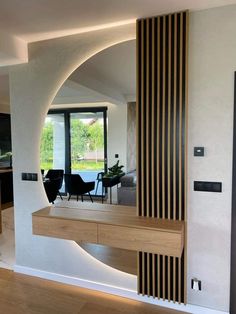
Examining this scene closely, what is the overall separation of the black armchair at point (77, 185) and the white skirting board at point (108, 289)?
901mm

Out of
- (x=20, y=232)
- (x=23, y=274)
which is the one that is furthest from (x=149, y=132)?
(x=23, y=274)

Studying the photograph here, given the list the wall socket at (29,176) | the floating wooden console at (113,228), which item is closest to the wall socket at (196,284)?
the floating wooden console at (113,228)

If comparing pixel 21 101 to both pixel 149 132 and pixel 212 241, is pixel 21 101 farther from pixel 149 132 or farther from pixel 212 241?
pixel 212 241

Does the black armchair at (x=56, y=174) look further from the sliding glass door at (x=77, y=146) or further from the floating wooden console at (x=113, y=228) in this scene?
the floating wooden console at (x=113, y=228)

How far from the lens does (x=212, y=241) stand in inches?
87.3

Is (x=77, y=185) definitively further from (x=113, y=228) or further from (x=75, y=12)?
(x=75, y=12)

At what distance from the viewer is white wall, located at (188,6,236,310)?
2084mm

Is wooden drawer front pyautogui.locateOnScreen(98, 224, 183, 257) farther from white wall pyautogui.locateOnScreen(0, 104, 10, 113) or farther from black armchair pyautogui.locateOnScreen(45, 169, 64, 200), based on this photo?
white wall pyautogui.locateOnScreen(0, 104, 10, 113)

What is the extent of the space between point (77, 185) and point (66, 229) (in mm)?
888

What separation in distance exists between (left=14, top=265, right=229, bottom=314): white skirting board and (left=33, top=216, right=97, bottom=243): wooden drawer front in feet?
2.15

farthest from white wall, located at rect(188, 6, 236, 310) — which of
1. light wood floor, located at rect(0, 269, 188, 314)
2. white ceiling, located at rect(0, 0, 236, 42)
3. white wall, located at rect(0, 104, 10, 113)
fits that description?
white wall, located at rect(0, 104, 10, 113)

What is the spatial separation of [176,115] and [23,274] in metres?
2.49

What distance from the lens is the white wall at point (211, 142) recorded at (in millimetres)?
2084

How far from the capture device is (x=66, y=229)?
2424 millimetres
